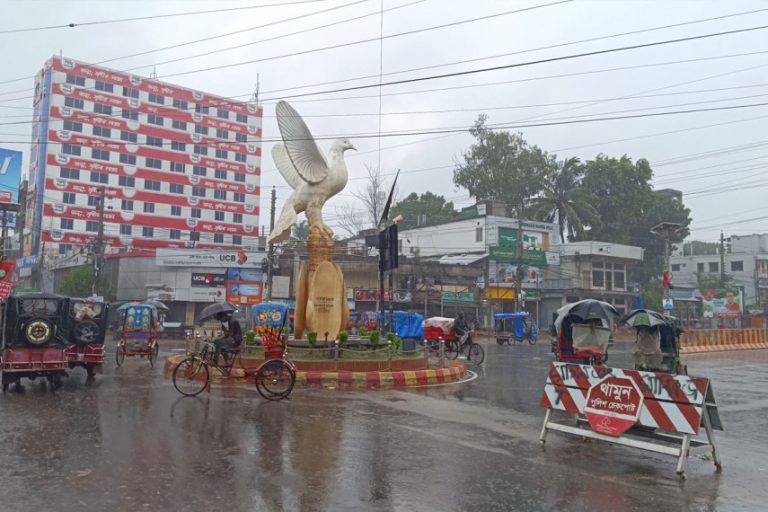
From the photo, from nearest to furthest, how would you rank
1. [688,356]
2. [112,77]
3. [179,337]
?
[688,356] → [179,337] → [112,77]

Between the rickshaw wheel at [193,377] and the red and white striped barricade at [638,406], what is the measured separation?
271 inches

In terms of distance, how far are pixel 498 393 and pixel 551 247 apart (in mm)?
37356

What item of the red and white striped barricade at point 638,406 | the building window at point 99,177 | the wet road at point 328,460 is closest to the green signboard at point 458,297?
the wet road at point 328,460

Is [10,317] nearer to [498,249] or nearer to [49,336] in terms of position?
[49,336]

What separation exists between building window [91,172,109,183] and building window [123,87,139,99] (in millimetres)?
11262

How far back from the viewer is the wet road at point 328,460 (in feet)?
18.1

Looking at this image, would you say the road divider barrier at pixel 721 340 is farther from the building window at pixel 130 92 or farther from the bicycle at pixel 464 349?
the building window at pixel 130 92

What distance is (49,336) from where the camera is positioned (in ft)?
39.9

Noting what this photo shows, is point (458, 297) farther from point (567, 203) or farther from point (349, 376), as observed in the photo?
point (349, 376)

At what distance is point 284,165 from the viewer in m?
20.2

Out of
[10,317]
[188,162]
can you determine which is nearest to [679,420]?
[10,317]

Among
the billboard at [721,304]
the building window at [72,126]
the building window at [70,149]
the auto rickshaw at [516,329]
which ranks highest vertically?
the building window at [72,126]

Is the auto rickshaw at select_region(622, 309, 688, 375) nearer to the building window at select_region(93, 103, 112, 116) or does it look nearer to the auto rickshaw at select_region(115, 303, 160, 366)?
the auto rickshaw at select_region(115, 303, 160, 366)

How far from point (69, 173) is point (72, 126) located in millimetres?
5714
